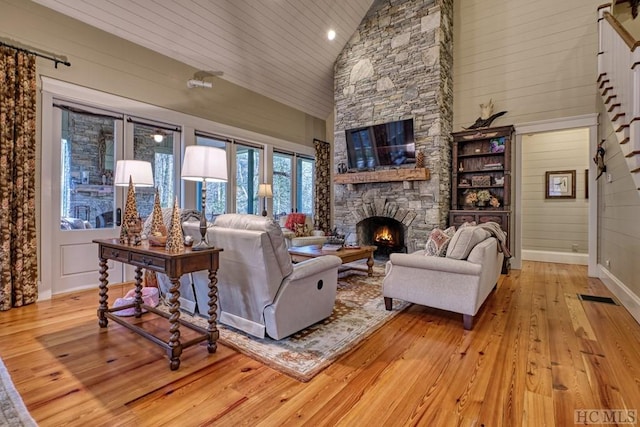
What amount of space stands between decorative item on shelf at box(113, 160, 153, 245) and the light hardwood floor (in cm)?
87

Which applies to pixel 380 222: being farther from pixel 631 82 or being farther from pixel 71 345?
pixel 71 345

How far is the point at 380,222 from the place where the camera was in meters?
6.84

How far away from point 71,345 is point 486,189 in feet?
20.1

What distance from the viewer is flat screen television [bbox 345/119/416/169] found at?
588cm

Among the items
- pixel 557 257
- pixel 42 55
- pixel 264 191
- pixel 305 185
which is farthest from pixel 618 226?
pixel 42 55

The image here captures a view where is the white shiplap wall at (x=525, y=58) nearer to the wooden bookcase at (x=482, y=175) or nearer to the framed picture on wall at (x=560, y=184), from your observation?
the wooden bookcase at (x=482, y=175)

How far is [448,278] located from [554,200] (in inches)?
196

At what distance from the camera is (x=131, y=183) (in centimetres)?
281

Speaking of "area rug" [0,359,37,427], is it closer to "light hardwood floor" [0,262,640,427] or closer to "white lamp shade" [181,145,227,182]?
"light hardwood floor" [0,262,640,427]

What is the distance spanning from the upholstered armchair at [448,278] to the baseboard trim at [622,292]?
4.70ft

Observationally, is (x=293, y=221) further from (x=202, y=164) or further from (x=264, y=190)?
(x=202, y=164)

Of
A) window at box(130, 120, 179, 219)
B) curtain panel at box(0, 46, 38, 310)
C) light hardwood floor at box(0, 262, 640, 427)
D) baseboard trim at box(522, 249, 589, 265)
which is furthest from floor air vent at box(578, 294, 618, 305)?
Answer: curtain panel at box(0, 46, 38, 310)

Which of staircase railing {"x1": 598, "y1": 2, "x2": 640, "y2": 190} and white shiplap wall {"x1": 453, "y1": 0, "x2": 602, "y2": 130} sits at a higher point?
white shiplap wall {"x1": 453, "y1": 0, "x2": 602, "y2": 130}

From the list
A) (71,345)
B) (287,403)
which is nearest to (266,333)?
(287,403)
